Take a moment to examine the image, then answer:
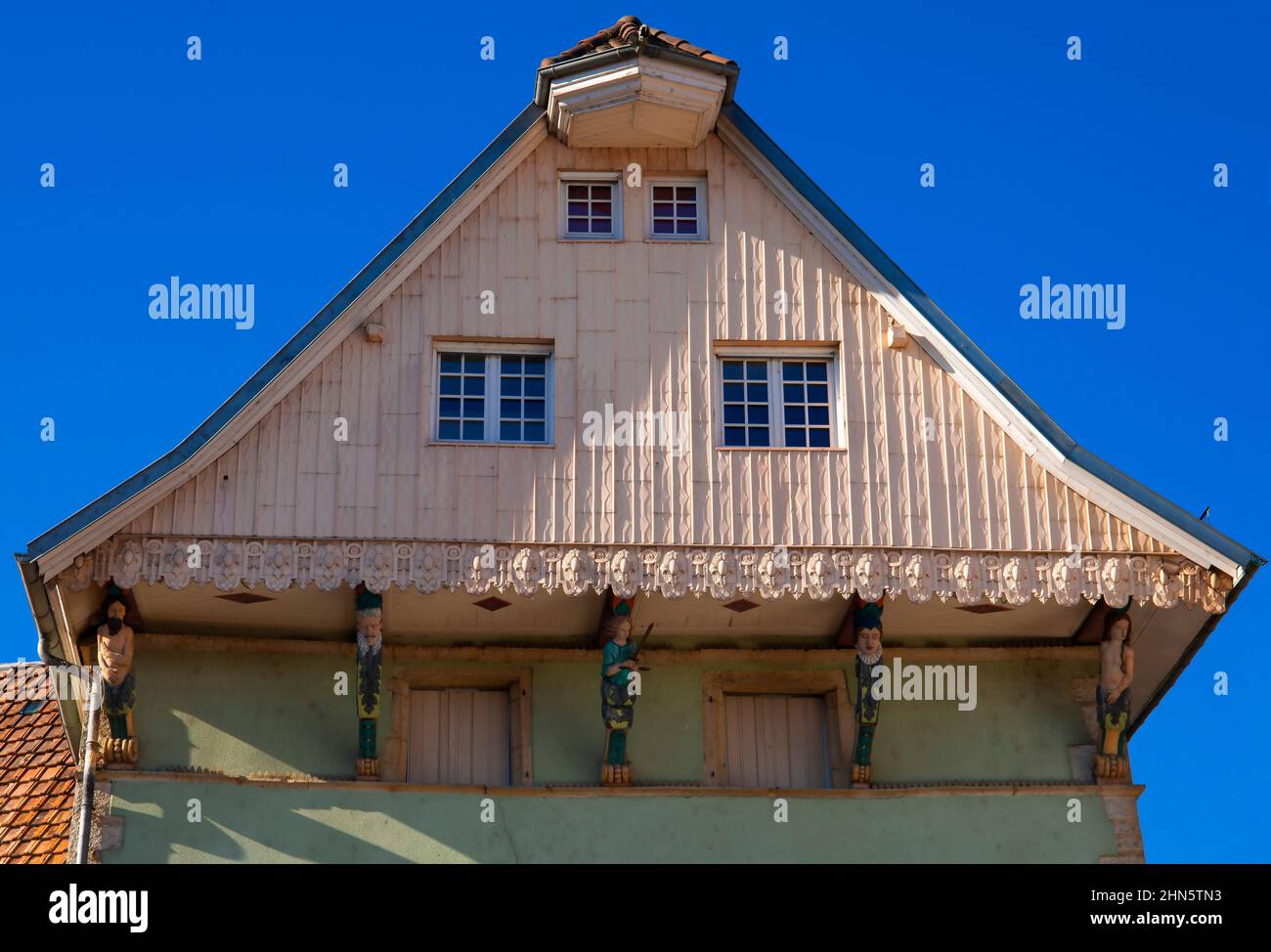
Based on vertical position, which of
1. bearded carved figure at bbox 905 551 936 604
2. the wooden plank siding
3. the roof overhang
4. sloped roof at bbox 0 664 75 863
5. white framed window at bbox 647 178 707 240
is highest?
the roof overhang

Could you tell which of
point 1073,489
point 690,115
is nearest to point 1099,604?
point 1073,489

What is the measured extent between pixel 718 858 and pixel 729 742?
6.35 ft

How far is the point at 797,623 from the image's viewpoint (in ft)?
101

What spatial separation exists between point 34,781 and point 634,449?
963cm

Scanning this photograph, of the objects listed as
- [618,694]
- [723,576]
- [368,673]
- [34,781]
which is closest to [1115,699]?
[723,576]

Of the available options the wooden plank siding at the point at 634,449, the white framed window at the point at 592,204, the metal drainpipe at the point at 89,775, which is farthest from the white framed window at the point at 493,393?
the metal drainpipe at the point at 89,775

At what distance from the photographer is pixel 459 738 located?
30.4 metres

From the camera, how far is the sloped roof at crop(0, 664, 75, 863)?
31.6 metres

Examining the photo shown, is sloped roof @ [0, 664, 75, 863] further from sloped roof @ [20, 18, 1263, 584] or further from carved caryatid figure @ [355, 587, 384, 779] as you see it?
sloped roof @ [20, 18, 1263, 584]

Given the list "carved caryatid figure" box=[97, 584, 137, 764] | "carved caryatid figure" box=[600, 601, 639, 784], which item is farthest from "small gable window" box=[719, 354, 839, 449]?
"carved caryatid figure" box=[97, 584, 137, 764]

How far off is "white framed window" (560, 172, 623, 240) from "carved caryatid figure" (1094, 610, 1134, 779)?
7.85 meters

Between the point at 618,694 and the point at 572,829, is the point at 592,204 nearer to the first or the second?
the point at 618,694

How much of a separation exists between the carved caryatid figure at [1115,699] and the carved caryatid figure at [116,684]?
37.1 feet

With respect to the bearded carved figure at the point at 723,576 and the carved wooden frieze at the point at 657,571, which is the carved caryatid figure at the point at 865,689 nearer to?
the carved wooden frieze at the point at 657,571
